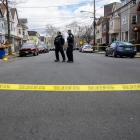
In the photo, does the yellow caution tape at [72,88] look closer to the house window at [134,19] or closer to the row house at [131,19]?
the row house at [131,19]

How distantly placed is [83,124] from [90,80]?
218 inches

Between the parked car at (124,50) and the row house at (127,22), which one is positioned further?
the row house at (127,22)

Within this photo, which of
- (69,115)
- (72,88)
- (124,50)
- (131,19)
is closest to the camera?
(69,115)

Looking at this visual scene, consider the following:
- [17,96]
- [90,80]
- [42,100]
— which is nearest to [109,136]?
[42,100]

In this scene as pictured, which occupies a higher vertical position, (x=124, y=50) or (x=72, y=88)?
(x=124, y=50)

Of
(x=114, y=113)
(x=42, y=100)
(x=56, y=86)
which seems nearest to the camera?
(x=114, y=113)

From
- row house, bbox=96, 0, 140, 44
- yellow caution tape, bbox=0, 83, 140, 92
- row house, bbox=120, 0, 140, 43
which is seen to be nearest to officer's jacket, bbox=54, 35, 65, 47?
yellow caution tape, bbox=0, 83, 140, 92

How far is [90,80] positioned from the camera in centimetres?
1163

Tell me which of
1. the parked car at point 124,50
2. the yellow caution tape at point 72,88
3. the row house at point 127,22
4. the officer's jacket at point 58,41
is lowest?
the yellow caution tape at point 72,88

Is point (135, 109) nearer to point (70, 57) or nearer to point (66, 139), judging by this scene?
point (66, 139)

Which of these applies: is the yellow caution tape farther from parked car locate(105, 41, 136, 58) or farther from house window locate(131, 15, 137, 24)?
house window locate(131, 15, 137, 24)

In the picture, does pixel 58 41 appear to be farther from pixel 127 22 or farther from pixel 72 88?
pixel 127 22

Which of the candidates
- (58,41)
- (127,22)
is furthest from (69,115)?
(127,22)

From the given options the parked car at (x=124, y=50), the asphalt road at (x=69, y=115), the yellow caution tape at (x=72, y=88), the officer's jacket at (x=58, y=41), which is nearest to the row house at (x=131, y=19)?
the parked car at (x=124, y=50)
